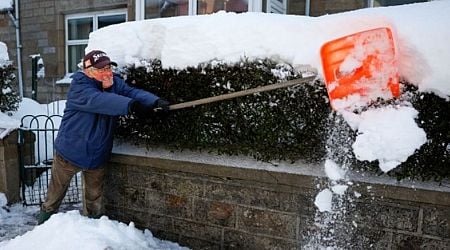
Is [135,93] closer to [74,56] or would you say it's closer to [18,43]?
[74,56]

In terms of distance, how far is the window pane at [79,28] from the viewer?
32.5ft

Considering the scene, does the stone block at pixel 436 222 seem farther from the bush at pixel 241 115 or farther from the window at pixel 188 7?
the window at pixel 188 7

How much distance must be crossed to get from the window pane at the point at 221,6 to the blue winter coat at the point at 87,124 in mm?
3754

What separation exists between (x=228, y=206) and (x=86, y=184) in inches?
53.4

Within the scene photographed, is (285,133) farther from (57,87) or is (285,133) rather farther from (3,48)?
(57,87)

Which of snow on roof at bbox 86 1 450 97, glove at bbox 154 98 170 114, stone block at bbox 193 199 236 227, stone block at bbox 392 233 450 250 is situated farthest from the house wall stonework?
stone block at bbox 392 233 450 250

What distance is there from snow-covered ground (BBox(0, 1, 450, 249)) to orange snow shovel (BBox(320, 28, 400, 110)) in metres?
0.08

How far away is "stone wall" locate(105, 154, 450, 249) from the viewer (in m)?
2.24

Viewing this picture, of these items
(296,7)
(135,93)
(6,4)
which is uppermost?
(6,4)

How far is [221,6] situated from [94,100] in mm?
4282

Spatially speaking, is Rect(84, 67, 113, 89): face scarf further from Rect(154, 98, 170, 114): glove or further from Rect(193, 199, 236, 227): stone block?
Rect(193, 199, 236, 227): stone block

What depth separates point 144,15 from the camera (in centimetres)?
748

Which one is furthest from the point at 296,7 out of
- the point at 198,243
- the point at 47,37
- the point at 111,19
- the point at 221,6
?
the point at 47,37

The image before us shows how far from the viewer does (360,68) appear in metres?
2.22
